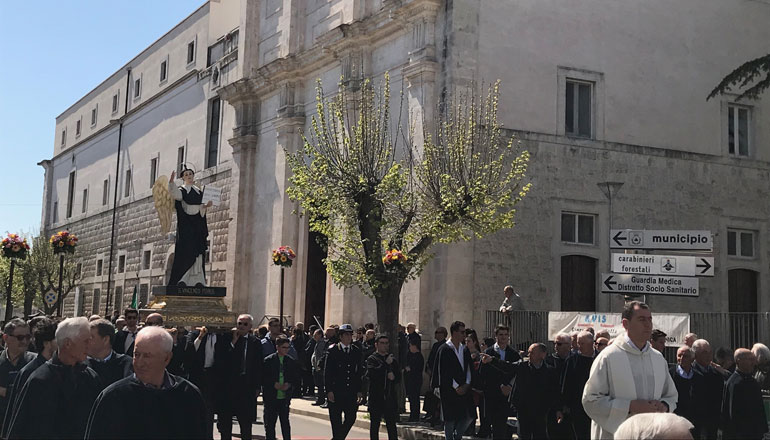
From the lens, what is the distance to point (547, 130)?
81.5 feet

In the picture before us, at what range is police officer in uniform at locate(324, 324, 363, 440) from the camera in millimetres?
13547

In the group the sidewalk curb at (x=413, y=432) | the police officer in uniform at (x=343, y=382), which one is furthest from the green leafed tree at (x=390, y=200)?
the police officer in uniform at (x=343, y=382)

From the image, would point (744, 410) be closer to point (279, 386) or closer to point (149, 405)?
point (279, 386)

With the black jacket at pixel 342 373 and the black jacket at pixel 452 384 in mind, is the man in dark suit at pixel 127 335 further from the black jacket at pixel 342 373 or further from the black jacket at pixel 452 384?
the black jacket at pixel 452 384

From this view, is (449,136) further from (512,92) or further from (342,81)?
(342,81)

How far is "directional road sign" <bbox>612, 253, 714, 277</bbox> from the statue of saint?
8.80 metres

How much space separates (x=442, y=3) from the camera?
24.3 meters

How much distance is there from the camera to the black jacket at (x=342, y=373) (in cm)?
1366

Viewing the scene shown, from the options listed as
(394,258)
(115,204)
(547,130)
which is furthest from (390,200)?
(115,204)

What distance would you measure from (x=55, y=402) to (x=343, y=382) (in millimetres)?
7763

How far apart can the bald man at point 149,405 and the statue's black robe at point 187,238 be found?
14.7m

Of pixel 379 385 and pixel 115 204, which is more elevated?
pixel 115 204

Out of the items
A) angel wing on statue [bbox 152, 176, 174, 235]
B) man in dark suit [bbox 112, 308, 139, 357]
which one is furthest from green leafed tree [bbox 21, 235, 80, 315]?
man in dark suit [bbox 112, 308, 139, 357]

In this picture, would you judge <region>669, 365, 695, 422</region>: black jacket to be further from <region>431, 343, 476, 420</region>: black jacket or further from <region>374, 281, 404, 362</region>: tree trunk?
<region>374, 281, 404, 362</region>: tree trunk
